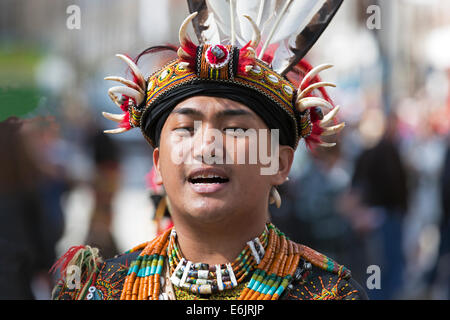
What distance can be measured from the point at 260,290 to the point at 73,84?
696 centimetres

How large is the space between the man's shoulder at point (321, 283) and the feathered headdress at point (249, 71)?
52cm

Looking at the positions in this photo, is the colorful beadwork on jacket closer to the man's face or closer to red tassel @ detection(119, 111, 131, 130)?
the man's face

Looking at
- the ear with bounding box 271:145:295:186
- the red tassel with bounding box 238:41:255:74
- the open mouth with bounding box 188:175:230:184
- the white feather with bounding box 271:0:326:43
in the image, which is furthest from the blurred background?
the open mouth with bounding box 188:175:230:184

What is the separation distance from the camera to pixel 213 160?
2615 millimetres

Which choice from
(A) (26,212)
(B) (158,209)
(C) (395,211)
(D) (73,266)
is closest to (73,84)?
(A) (26,212)

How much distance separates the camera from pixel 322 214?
6.50 m

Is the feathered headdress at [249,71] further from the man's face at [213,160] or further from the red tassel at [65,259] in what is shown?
the red tassel at [65,259]

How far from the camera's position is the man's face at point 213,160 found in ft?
8.59

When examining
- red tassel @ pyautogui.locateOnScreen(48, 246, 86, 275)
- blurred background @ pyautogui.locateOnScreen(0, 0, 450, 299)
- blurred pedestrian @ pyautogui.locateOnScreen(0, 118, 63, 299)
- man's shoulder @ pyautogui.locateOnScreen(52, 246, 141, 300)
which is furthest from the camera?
blurred background @ pyautogui.locateOnScreen(0, 0, 450, 299)

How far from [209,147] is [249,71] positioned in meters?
0.38

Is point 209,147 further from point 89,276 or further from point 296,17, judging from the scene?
point 296,17

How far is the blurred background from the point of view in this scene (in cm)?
519

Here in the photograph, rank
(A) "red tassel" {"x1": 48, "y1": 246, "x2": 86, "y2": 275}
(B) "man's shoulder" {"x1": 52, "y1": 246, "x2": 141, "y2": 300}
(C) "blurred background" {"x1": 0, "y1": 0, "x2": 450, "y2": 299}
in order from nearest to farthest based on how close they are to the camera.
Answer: (B) "man's shoulder" {"x1": 52, "y1": 246, "x2": 141, "y2": 300} → (A) "red tassel" {"x1": 48, "y1": 246, "x2": 86, "y2": 275} → (C) "blurred background" {"x1": 0, "y1": 0, "x2": 450, "y2": 299}
